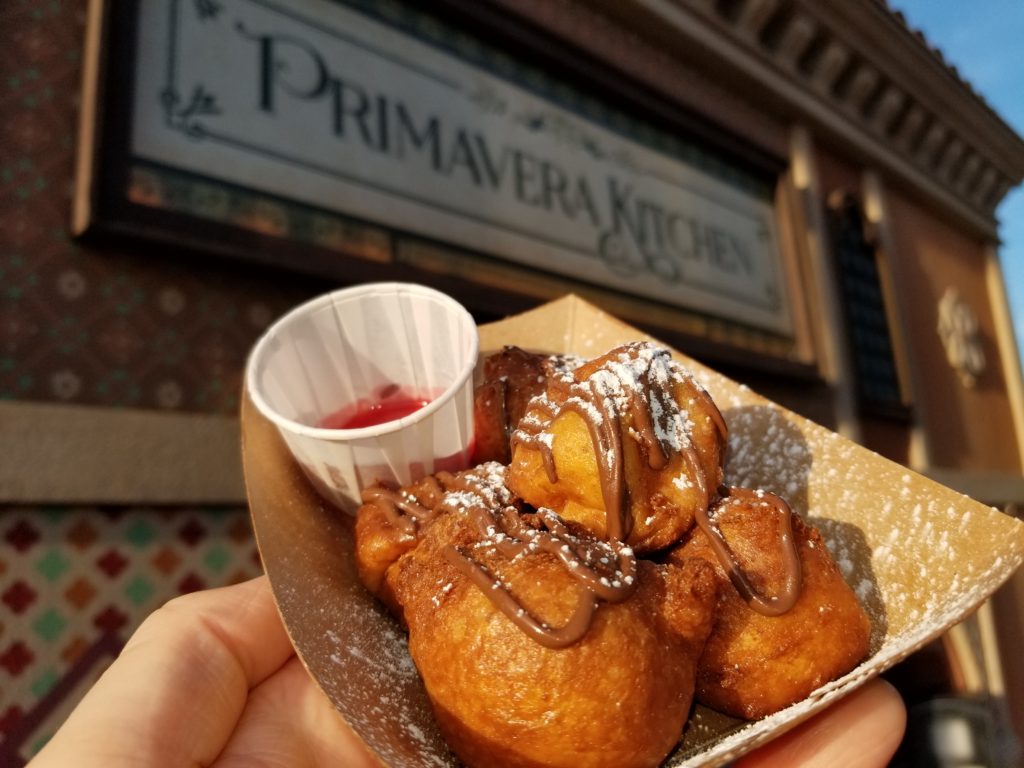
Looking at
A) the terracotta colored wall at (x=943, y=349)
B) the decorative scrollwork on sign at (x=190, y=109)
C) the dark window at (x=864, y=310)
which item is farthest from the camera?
the terracotta colored wall at (x=943, y=349)

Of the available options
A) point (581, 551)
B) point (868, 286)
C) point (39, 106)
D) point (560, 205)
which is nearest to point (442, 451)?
point (581, 551)

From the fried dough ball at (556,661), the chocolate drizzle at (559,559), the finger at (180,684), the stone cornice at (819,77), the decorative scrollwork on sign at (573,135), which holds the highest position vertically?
the stone cornice at (819,77)

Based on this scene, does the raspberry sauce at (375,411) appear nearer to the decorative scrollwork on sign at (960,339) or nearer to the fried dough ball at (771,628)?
the fried dough ball at (771,628)

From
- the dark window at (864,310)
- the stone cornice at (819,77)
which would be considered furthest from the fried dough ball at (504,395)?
the dark window at (864,310)

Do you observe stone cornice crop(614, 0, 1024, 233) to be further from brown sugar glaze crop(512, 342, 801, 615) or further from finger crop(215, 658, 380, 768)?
finger crop(215, 658, 380, 768)

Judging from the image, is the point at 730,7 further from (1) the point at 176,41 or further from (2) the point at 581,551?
(2) the point at 581,551

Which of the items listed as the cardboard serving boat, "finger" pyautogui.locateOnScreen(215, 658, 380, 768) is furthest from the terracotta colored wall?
"finger" pyautogui.locateOnScreen(215, 658, 380, 768)

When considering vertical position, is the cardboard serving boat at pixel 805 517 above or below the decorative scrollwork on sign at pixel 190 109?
below
